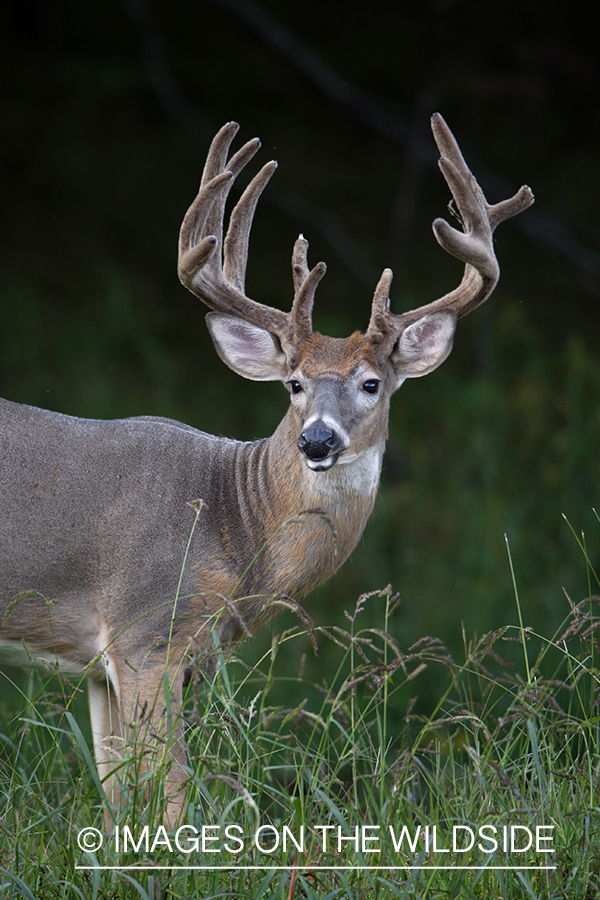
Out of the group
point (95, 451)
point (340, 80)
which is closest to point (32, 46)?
point (340, 80)

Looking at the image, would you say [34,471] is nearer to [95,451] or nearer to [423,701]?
[95,451]

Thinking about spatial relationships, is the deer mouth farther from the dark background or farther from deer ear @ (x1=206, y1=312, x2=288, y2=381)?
the dark background

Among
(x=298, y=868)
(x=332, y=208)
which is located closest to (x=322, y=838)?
(x=298, y=868)

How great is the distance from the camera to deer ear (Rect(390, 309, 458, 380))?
3.86 metres

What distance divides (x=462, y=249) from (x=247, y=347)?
76 cm

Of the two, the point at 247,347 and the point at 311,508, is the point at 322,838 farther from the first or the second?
the point at 247,347

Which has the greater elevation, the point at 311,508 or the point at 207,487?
the point at 207,487

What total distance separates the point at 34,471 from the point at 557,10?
7.11 m

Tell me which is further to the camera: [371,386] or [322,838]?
[371,386]

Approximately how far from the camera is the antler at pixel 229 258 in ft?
12.4

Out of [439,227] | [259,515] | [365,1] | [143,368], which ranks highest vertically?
[365,1]

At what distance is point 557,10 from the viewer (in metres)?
9.23

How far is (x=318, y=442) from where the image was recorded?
3.38 metres

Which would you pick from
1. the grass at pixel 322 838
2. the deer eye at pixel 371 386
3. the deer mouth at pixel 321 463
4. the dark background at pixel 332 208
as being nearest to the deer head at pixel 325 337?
the deer eye at pixel 371 386
